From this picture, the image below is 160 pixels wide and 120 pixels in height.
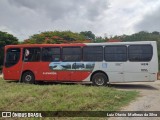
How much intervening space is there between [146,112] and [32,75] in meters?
9.99

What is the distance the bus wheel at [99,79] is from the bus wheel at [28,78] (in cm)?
370

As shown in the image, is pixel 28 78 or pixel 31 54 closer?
pixel 31 54

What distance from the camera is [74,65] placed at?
16.5 meters

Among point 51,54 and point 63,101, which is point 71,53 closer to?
point 51,54

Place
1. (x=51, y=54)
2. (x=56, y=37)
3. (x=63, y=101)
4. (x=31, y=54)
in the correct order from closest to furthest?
(x=63, y=101) < (x=51, y=54) < (x=31, y=54) < (x=56, y=37)

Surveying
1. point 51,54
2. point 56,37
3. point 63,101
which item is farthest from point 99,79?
point 56,37

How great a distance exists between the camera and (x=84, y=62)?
16406 millimetres

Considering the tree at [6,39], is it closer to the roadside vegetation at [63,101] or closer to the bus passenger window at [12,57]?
the bus passenger window at [12,57]

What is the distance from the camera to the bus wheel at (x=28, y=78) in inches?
688

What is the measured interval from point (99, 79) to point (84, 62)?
126 cm

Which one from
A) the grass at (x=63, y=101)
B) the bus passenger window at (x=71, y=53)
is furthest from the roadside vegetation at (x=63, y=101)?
the bus passenger window at (x=71, y=53)

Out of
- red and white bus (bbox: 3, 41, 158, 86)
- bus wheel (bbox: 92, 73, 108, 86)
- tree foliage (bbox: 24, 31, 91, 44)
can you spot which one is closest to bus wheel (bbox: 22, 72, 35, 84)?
red and white bus (bbox: 3, 41, 158, 86)

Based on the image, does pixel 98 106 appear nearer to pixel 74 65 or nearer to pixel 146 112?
pixel 146 112

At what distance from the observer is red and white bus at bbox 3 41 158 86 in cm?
1580
